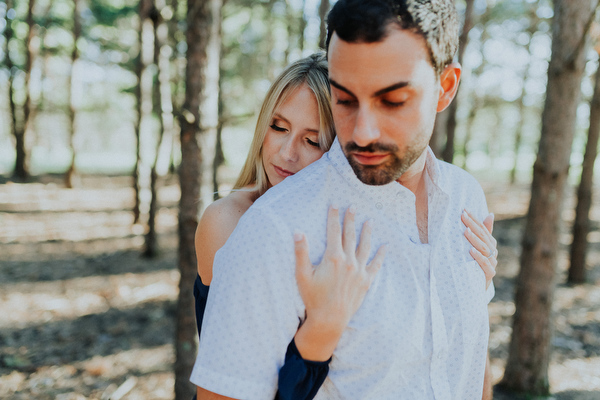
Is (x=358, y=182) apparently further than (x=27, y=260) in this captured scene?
No

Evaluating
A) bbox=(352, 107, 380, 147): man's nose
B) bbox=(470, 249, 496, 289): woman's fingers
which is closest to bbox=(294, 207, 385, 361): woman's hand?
bbox=(352, 107, 380, 147): man's nose

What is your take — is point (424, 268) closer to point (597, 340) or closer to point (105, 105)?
point (597, 340)

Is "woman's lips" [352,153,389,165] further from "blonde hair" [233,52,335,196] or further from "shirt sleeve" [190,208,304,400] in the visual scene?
"blonde hair" [233,52,335,196]

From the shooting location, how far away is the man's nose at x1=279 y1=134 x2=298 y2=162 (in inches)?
84.5

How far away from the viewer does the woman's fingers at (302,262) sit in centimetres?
130

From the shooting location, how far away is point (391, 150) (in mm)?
1382

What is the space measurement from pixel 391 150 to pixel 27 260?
970 cm

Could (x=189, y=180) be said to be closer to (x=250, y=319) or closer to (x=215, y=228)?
(x=215, y=228)

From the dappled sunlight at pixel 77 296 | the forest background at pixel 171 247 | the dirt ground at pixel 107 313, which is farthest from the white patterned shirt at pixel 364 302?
the dappled sunlight at pixel 77 296

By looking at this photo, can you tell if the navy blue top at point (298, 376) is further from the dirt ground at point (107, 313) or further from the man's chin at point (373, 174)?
the dirt ground at point (107, 313)

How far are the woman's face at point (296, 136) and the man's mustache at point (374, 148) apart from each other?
78 cm

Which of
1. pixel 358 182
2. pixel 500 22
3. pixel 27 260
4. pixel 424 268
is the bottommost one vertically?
pixel 27 260

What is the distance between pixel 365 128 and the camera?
1327 mm

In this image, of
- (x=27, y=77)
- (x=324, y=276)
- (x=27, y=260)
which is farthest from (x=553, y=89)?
(x=27, y=77)
